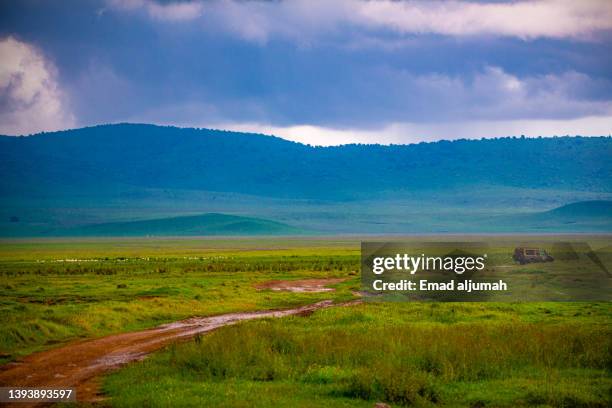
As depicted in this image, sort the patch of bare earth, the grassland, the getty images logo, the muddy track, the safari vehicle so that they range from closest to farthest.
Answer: the grassland < the muddy track < the patch of bare earth < the getty images logo < the safari vehicle

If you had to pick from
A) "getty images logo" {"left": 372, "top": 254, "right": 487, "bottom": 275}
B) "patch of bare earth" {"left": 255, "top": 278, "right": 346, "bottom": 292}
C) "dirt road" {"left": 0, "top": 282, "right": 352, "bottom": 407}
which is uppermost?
"getty images logo" {"left": 372, "top": 254, "right": 487, "bottom": 275}

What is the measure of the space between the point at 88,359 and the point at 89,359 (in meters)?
0.03

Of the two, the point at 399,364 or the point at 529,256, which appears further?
the point at 529,256

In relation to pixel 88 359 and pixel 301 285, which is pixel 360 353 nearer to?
pixel 88 359

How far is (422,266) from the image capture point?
5681 centimetres

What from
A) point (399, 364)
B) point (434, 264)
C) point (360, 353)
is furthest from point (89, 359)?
point (434, 264)

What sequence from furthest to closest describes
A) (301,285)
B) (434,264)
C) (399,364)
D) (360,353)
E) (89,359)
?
(434,264)
(301,285)
(89,359)
(360,353)
(399,364)

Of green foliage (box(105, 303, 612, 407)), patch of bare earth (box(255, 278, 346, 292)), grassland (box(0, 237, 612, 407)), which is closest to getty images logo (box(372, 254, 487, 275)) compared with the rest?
patch of bare earth (box(255, 278, 346, 292))

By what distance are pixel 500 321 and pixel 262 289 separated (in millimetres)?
18653

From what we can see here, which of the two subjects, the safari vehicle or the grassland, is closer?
the grassland

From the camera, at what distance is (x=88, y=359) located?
2206cm

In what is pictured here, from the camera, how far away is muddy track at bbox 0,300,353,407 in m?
18.9

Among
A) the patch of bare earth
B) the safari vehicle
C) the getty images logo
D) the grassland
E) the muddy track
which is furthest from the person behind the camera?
the safari vehicle

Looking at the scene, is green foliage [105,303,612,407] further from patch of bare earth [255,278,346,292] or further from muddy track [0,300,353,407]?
patch of bare earth [255,278,346,292]
